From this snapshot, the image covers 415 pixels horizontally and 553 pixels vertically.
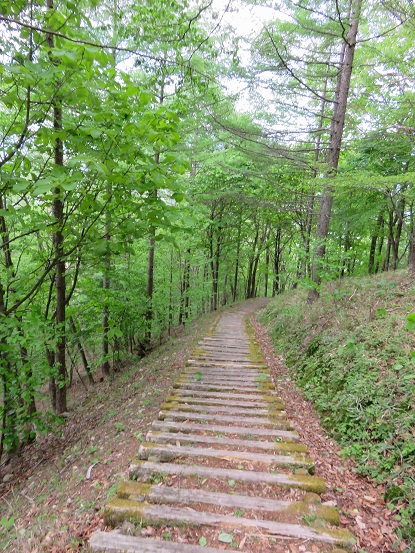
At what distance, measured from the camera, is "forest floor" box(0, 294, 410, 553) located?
8.52 feet

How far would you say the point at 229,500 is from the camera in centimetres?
262

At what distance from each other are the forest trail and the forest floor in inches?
11.8

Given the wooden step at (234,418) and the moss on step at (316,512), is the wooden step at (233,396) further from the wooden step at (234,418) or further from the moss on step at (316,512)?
the moss on step at (316,512)

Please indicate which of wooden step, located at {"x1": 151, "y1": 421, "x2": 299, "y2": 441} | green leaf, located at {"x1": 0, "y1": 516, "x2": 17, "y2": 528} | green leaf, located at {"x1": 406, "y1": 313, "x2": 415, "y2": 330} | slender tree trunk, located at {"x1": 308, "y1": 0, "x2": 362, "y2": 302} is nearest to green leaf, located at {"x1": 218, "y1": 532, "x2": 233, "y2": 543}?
wooden step, located at {"x1": 151, "y1": 421, "x2": 299, "y2": 441}

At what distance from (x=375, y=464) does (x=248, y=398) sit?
2034mm

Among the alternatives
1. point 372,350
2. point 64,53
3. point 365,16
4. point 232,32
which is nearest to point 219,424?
point 372,350

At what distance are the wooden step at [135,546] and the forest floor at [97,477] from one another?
0.18 meters

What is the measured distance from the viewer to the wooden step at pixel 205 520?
2295mm

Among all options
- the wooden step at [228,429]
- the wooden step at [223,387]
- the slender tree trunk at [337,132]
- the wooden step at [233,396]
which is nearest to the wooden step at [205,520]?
the wooden step at [228,429]

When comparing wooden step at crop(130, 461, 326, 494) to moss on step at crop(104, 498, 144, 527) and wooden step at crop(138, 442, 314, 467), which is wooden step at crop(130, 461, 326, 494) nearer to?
wooden step at crop(138, 442, 314, 467)

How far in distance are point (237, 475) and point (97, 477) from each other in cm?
181

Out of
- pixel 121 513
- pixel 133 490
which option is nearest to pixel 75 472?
pixel 133 490

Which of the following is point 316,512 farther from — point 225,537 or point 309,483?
point 225,537

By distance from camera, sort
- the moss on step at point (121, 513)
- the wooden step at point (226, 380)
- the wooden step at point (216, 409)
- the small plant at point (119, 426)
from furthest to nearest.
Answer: the wooden step at point (226, 380), the small plant at point (119, 426), the wooden step at point (216, 409), the moss on step at point (121, 513)
